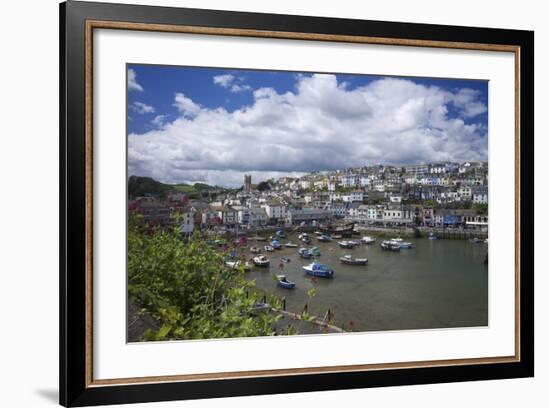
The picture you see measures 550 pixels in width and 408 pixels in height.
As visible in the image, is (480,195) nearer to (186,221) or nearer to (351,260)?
(351,260)

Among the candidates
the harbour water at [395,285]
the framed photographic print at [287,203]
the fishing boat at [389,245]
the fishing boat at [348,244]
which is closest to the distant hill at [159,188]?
the framed photographic print at [287,203]

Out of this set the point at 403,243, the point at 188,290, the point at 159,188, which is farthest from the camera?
the point at 403,243

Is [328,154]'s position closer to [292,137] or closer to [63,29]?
[292,137]

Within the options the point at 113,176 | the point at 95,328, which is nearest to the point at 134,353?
the point at 95,328

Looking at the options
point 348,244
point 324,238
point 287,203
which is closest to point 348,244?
point 348,244

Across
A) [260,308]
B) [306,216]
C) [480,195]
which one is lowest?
[260,308]
